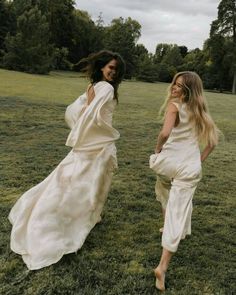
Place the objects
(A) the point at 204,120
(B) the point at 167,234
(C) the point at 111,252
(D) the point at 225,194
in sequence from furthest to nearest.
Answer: (D) the point at 225,194 → (C) the point at 111,252 → (A) the point at 204,120 → (B) the point at 167,234

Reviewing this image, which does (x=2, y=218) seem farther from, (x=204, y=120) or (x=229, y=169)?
(x=229, y=169)

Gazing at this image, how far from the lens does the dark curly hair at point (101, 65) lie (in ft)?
16.1

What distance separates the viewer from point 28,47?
151ft

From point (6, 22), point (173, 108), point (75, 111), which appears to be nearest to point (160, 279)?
point (173, 108)

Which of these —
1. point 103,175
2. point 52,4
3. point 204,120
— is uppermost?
point 52,4

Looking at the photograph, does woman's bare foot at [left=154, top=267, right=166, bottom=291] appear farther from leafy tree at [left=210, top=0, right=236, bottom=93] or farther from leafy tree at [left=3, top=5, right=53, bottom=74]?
leafy tree at [left=210, top=0, right=236, bottom=93]

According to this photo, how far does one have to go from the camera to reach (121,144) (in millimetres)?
10922

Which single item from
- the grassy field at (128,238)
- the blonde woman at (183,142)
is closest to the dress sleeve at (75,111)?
the blonde woman at (183,142)

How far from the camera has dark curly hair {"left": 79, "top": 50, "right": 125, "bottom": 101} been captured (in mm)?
4902

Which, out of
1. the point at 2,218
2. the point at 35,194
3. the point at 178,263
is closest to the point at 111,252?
the point at 178,263

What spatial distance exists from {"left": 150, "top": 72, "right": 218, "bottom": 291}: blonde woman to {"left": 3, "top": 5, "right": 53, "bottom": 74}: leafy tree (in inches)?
1659

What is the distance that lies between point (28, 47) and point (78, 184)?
4351 centimetres

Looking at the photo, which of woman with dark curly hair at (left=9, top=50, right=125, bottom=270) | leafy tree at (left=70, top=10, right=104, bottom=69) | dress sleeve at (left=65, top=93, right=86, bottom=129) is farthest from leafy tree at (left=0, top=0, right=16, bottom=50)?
woman with dark curly hair at (left=9, top=50, right=125, bottom=270)

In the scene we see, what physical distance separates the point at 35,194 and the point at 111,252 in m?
1.00
